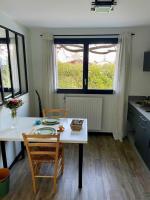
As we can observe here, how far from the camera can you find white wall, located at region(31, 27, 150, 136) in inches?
129

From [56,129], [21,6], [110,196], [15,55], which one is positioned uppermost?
[21,6]

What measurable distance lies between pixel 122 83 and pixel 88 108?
0.92 metres

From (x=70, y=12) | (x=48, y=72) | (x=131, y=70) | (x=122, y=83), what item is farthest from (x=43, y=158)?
(x=131, y=70)

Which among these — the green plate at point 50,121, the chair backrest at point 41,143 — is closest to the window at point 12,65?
the green plate at point 50,121

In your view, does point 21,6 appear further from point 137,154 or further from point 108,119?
point 137,154

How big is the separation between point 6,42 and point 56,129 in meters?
1.58

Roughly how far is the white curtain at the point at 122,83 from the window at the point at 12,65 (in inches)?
76.6

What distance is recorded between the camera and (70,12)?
232cm

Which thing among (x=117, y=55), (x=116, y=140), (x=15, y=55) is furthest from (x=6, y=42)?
(x=116, y=140)

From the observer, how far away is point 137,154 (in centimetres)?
298

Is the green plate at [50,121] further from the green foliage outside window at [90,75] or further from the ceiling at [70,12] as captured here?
the ceiling at [70,12]

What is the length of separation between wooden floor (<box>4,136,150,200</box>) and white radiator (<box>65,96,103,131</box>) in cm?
68

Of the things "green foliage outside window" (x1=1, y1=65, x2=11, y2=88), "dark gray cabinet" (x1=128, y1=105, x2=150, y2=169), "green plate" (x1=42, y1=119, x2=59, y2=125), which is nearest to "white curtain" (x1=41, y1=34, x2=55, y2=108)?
"green foliage outside window" (x1=1, y1=65, x2=11, y2=88)

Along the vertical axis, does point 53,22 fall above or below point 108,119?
above
